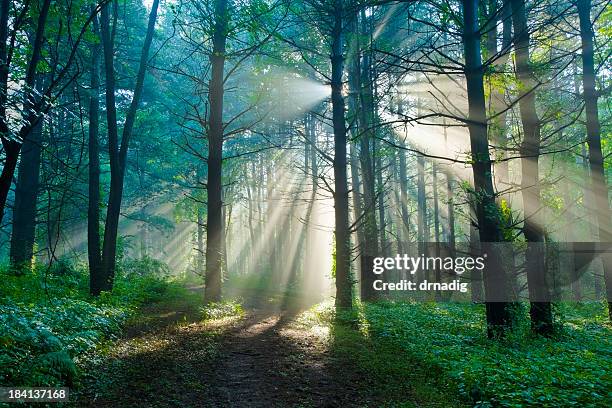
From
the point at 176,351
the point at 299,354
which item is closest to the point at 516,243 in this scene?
the point at 299,354

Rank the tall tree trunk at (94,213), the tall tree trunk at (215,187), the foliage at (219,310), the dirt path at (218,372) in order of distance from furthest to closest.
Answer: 1. the tall tree trunk at (94,213)
2. the tall tree trunk at (215,187)
3. the foliage at (219,310)
4. the dirt path at (218,372)

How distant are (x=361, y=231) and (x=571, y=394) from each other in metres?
13.5

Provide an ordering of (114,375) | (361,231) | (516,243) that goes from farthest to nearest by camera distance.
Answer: (361,231) < (516,243) < (114,375)

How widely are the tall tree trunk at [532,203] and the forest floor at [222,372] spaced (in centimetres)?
481

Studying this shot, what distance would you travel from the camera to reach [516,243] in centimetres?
920

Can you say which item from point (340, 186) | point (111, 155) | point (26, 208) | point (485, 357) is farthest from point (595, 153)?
point (26, 208)

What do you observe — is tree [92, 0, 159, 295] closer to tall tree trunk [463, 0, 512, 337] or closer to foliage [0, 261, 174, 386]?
foliage [0, 261, 174, 386]

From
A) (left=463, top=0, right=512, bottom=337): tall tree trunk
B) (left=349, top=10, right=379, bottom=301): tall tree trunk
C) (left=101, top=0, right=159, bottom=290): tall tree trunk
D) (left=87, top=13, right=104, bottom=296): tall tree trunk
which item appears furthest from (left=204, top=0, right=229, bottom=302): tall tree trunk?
(left=463, top=0, right=512, bottom=337): tall tree trunk

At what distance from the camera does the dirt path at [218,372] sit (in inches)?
207

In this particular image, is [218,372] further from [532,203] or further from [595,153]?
[595,153]

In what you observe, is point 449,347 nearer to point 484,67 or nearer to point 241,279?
point 484,67

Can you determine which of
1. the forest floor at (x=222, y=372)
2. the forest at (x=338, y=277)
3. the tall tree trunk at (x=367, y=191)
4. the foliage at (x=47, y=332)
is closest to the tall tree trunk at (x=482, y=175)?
the forest at (x=338, y=277)

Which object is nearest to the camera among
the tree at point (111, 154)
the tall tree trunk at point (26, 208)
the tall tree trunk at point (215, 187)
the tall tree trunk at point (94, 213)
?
the tall tree trunk at point (215, 187)

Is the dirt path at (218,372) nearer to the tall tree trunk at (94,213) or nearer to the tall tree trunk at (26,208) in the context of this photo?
the tall tree trunk at (94,213)
